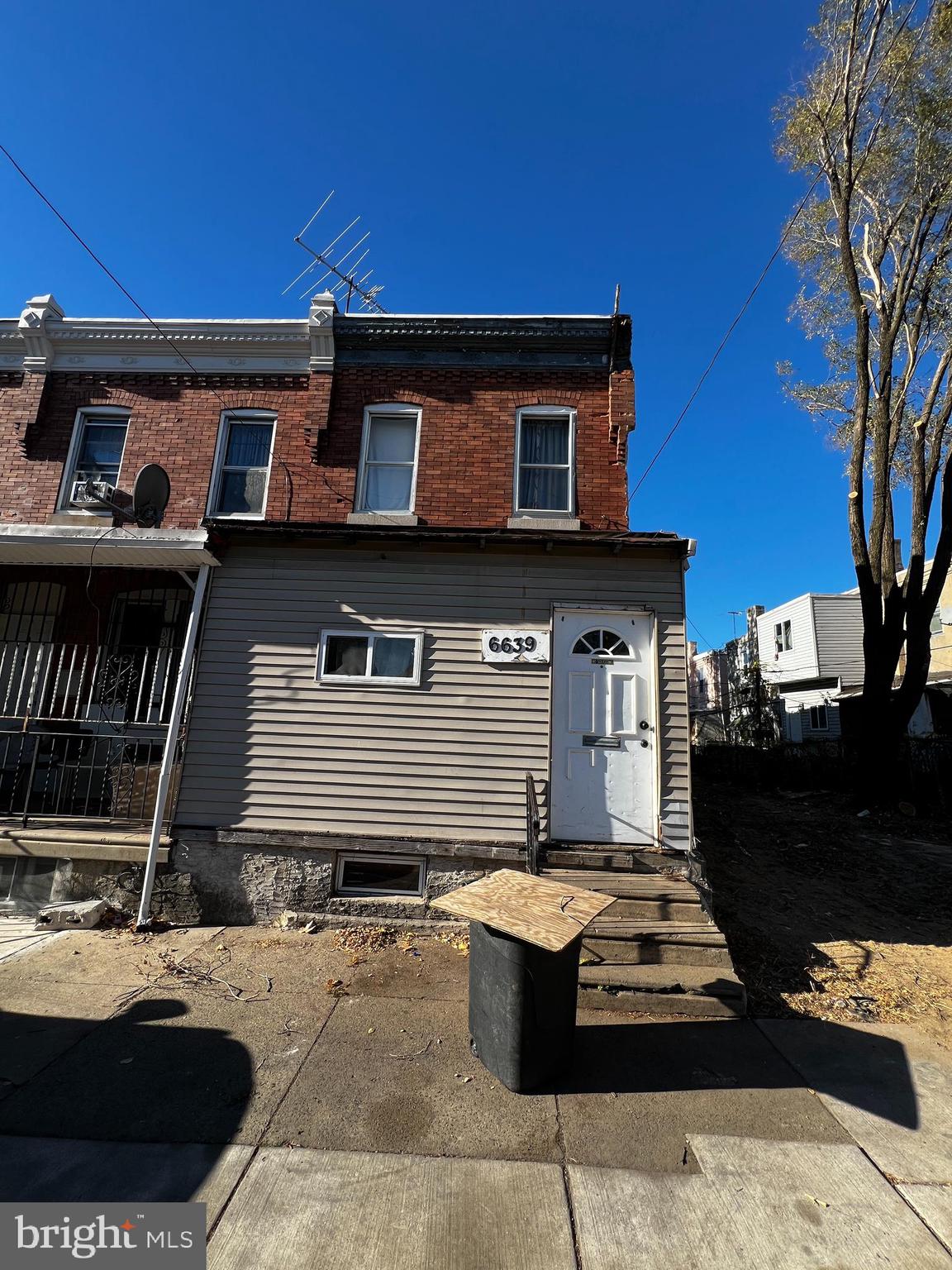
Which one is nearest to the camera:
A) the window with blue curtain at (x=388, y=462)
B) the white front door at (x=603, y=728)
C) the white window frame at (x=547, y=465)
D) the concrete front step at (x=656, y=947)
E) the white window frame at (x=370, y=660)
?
the concrete front step at (x=656, y=947)

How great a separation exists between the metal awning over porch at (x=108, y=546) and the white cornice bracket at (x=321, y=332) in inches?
141

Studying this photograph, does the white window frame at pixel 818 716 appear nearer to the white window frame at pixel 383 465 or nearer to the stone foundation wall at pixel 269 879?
the white window frame at pixel 383 465

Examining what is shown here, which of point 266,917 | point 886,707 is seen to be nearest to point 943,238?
point 886,707

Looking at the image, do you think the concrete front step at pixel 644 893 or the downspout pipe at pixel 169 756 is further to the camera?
the downspout pipe at pixel 169 756

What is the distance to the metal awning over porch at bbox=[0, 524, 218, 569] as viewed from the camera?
6645mm

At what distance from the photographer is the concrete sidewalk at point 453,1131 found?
105 inches

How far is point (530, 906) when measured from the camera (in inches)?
153

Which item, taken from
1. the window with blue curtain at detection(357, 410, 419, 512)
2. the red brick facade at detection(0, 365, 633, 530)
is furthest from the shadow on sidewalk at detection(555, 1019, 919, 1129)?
the window with blue curtain at detection(357, 410, 419, 512)

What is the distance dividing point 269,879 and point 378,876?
1157mm

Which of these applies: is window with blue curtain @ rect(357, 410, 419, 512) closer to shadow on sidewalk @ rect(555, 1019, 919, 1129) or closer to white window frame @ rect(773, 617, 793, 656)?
shadow on sidewalk @ rect(555, 1019, 919, 1129)

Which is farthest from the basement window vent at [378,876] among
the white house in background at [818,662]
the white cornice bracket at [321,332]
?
the white house in background at [818,662]

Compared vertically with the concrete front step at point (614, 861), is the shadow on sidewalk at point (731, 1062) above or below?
below

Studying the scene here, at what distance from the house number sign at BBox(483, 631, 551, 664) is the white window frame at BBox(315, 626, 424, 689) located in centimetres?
76

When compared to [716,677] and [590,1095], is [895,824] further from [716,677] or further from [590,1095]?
[716,677]
